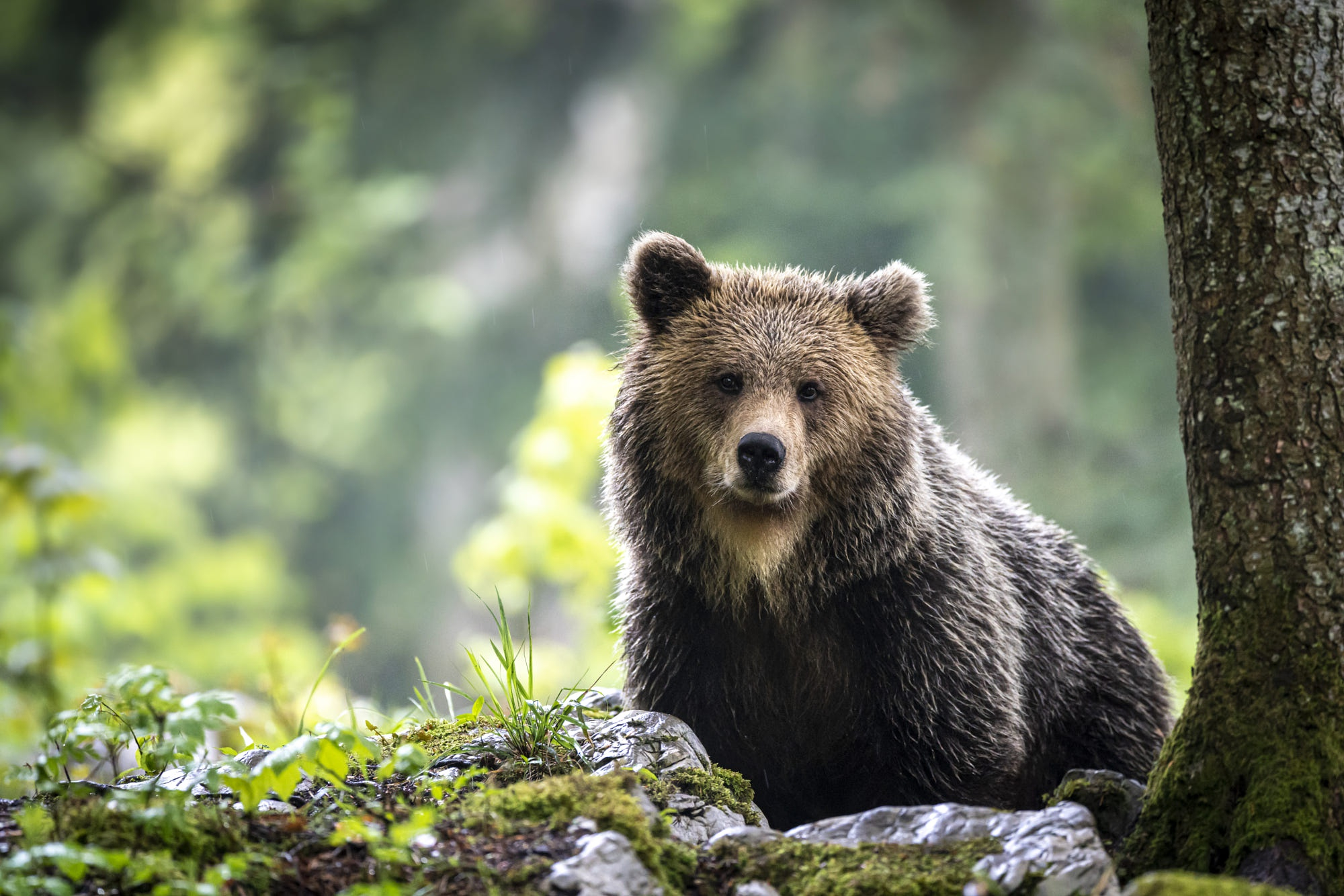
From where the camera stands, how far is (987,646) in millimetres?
3889

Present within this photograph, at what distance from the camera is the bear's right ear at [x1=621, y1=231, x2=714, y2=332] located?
13.3 feet

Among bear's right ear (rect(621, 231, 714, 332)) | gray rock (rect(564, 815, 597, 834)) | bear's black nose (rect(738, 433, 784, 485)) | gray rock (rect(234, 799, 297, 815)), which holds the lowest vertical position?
gray rock (rect(564, 815, 597, 834))

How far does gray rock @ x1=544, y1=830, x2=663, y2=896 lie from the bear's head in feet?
4.53

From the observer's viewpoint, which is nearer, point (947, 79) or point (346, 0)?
point (947, 79)

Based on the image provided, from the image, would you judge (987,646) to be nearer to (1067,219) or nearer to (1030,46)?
(1067,219)

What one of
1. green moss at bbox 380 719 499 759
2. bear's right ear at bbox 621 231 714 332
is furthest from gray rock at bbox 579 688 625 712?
bear's right ear at bbox 621 231 714 332

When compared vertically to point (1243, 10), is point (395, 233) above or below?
above

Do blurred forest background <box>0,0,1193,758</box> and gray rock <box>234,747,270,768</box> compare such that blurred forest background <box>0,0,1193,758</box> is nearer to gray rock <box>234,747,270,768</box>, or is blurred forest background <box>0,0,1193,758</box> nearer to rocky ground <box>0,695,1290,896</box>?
gray rock <box>234,747,270,768</box>

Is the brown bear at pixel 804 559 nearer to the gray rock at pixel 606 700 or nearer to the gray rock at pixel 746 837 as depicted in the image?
the gray rock at pixel 606 700

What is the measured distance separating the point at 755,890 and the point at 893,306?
2232 millimetres

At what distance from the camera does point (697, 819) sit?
3.05 metres

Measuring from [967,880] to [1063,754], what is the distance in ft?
6.54

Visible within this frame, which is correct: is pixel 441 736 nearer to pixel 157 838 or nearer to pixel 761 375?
pixel 157 838

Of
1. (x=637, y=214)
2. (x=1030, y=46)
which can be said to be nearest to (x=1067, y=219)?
(x=1030, y=46)
